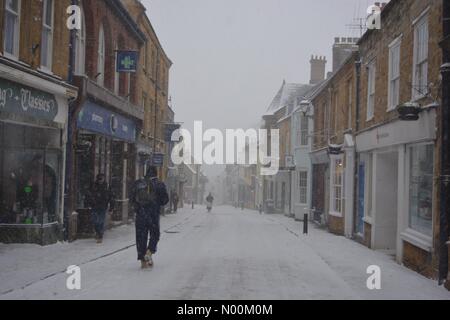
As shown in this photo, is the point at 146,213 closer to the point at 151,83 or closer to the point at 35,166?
the point at 35,166

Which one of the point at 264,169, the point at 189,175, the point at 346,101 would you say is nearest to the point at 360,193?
the point at 346,101

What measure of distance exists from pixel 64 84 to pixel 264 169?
38.5 m

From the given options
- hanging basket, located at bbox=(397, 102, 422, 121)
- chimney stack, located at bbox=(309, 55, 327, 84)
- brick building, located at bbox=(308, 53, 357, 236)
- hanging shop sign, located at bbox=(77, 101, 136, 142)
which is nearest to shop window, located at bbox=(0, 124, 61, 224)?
hanging shop sign, located at bbox=(77, 101, 136, 142)

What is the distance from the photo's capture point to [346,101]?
19.9m

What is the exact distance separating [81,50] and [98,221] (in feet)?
17.4

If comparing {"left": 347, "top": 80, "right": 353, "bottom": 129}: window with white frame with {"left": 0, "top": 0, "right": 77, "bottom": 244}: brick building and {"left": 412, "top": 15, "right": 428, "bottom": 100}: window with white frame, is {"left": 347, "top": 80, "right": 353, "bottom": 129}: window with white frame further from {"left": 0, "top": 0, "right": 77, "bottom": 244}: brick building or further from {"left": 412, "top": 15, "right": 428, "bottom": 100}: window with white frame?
{"left": 0, "top": 0, "right": 77, "bottom": 244}: brick building

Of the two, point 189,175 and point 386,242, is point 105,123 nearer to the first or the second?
point 386,242

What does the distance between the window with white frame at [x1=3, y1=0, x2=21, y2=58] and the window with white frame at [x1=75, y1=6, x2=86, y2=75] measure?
388cm

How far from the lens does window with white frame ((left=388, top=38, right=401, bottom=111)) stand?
43.5 ft

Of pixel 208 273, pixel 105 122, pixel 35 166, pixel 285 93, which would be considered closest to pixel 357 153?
pixel 105 122

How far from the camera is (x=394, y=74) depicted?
44.9ft

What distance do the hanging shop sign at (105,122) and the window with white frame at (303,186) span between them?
1188 centimetres

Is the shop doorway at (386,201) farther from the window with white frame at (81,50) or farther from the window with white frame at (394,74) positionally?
the window with white frame at (81,50)

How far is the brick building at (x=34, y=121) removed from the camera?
11.8m
